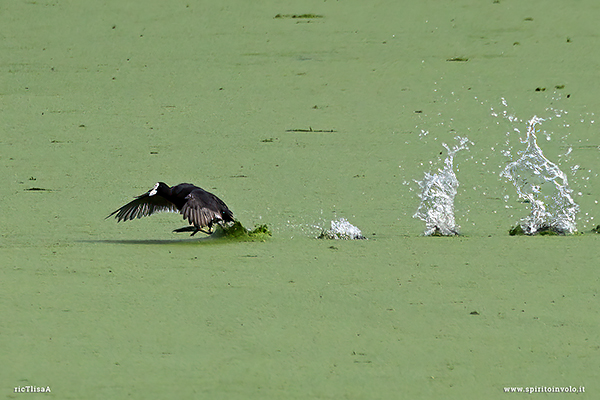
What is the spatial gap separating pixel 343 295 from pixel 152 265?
0.76 m

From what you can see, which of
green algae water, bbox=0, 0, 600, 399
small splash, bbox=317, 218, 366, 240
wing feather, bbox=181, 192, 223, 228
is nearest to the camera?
green algae water, bbox=0, 0, 600, 399

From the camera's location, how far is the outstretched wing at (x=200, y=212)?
364cm

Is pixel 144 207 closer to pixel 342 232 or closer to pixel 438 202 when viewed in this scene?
pixel 342 232

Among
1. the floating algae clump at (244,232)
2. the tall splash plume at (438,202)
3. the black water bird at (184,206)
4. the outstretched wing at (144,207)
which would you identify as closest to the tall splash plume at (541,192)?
the tall splash plume at (438,202)

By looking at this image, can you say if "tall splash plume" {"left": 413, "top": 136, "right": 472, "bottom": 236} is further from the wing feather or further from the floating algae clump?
the wing feather

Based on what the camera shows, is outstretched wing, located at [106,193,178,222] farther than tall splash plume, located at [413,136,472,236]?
Yes

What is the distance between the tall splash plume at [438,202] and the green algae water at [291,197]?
79 millimetres

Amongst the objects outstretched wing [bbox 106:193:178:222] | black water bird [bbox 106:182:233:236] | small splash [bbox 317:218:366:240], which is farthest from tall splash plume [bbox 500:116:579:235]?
outstretched wing [bbox 106:193:178:222]

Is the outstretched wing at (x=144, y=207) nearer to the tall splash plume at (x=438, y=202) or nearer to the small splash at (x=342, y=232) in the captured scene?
the small splash at (x=342, y=232)

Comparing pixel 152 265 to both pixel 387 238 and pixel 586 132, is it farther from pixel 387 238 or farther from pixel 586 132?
pixel 586 132

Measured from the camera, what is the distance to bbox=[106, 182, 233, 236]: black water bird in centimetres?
367

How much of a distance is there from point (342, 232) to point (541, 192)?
1.16 metres

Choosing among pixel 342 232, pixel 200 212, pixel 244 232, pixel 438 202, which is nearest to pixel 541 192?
pixel 438 202

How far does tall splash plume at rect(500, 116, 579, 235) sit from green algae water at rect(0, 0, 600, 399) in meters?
0.09
